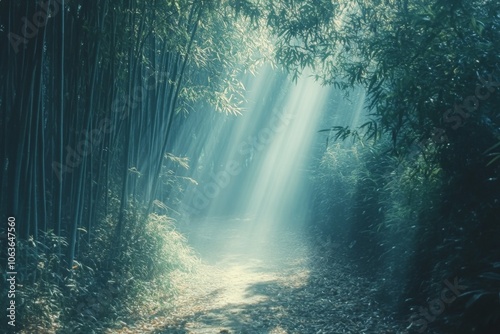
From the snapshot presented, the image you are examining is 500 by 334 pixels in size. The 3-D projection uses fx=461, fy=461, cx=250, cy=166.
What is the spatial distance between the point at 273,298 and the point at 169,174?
11.5ft

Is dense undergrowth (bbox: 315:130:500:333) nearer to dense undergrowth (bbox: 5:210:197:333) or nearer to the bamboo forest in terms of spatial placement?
the bamboo forest

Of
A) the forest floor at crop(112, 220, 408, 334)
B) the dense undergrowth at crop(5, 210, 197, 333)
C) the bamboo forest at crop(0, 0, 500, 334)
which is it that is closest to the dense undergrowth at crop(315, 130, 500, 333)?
the bamboo forest at crop(0, 0, 500, 334)

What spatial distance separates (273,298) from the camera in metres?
5.48

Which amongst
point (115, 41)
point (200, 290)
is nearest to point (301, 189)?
point (200, 290)

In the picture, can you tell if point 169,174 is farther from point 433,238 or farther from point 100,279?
point 433,238

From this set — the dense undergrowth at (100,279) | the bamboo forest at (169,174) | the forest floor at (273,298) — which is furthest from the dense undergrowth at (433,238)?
the dense undergrowth at (100,279)

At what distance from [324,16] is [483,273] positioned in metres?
3.44

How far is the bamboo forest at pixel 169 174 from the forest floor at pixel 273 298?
32 mm

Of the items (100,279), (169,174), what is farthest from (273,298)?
(169,174)

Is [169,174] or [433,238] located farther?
[169,174]

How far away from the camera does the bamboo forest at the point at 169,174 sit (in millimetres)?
3391

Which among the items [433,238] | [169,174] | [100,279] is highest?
[433,238]

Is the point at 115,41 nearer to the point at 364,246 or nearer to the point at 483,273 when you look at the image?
the point at 483,273

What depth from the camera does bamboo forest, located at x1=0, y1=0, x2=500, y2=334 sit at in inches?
133
